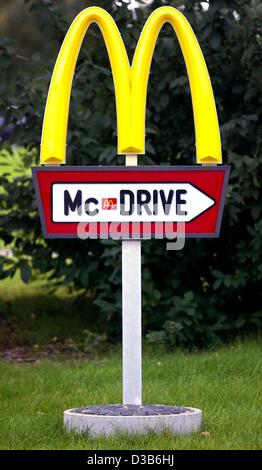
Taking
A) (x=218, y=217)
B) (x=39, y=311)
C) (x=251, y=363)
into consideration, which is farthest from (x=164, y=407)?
(x=39, y=311)

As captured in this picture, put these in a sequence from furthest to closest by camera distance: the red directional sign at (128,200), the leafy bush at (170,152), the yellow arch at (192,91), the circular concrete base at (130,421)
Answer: the leafy bush at (170,152), the yellow arch at (192,91), the red directional sign at (128,200), the circular concrete base at (130,421)

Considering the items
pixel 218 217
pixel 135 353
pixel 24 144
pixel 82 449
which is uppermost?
pixel 24 144

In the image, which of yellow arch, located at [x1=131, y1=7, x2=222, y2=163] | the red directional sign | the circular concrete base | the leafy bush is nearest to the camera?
the circular concrete base

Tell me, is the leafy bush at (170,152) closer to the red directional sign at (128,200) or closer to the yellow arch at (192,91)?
the yellow arch at (192,91)

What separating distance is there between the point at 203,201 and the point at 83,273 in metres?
3.87

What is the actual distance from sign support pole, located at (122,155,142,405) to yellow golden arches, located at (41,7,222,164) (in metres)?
0.61

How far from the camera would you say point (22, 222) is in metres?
9.77

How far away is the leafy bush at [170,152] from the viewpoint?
894cm

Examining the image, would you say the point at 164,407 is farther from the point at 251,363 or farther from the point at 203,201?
the point at 251,363

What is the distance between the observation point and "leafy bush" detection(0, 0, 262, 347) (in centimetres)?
894

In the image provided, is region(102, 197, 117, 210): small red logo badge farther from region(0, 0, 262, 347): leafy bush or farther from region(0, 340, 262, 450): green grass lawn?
region(0, 0, 262, 347): leafy bush

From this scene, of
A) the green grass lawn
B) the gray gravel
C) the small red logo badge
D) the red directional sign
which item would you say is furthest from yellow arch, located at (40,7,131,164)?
the green grass lawn

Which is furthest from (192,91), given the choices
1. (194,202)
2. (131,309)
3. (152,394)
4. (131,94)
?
(152,394)

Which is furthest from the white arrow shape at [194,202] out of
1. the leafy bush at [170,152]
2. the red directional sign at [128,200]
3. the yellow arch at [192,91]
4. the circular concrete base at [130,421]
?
the leafy bush at [170,152]
